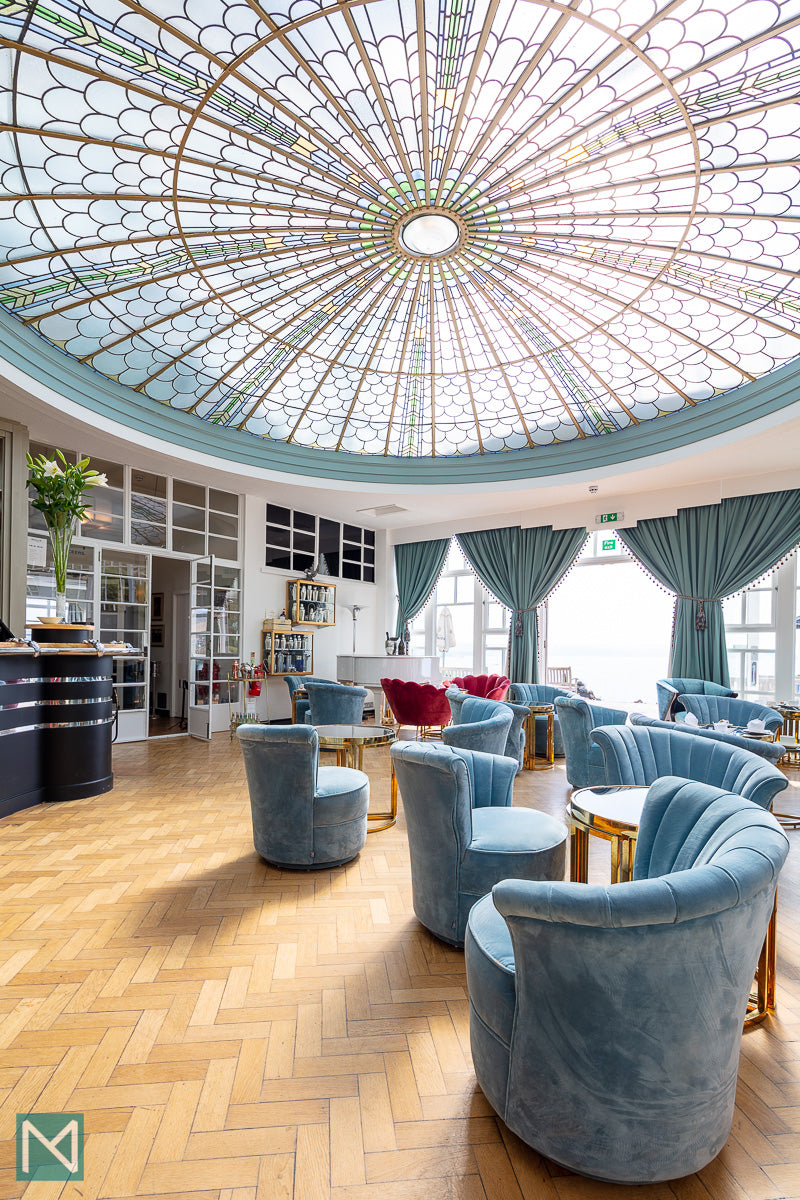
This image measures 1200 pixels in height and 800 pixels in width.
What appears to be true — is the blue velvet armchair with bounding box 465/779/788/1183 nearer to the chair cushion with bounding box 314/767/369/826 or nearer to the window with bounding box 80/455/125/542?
the chair cushion with bounding box 314/767/369/826

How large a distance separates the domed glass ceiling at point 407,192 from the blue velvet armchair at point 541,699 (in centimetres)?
358

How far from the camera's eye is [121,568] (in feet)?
26.8

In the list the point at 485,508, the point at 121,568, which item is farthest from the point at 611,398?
the point at 121,568

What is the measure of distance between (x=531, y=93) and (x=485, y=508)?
6593mm

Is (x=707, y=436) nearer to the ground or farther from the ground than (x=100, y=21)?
nearer to the ground

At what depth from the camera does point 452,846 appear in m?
2.77

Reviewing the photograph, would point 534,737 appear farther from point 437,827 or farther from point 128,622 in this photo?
point 128,622

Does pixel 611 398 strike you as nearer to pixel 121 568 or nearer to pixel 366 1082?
pixel 121 568

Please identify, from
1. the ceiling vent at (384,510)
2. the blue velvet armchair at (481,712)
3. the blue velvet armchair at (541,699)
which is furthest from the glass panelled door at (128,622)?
the blue velvet armchair at (541,699)

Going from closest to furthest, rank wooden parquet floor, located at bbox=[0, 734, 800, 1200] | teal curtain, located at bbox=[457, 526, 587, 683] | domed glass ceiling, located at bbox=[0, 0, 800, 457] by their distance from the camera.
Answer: wooden parquet floor, located at bbox=[0, 734, 800, 1200], domed glass ceiling, located at bbox=[0, 0, 800, 457], teal curtain, located at bbox=[457, 526, 587, 683]

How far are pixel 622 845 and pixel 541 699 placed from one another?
5496mm

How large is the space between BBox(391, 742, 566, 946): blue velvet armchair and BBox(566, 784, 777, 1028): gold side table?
0.74 feet

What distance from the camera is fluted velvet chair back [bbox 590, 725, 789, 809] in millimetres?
3008

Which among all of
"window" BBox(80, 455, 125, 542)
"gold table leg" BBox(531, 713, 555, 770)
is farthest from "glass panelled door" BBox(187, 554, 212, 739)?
"gold table leg" BBox(531, 713, 555, 770)
